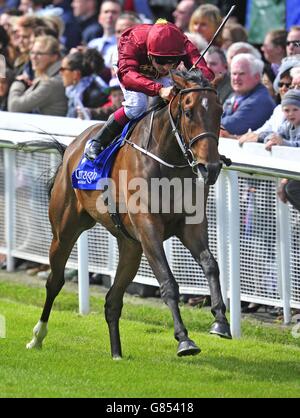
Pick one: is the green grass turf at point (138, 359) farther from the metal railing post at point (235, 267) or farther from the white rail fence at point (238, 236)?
the white rail fence at point (238, 236)

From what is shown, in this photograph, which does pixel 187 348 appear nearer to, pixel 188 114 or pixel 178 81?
pixel 188 114

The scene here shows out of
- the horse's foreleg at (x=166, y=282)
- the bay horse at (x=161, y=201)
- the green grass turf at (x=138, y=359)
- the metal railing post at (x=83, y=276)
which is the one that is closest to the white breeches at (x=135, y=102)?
the bay horse at (x=161, y=201)

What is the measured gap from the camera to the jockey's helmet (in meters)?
7.50

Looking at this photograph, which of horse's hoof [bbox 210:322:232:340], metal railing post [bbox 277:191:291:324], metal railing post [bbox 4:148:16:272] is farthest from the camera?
metal railing post [bbox 4:148:16:272]

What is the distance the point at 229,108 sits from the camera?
9.96 metres

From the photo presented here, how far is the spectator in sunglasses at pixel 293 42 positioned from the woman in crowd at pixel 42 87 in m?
2.33

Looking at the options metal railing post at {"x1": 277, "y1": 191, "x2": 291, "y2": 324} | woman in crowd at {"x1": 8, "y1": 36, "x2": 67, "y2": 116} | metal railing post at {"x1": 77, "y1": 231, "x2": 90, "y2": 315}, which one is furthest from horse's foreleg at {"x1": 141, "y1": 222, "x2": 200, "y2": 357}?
woman in crowd at {"x1": 8, "y1": 36, "x2": 67, "y2": 116}

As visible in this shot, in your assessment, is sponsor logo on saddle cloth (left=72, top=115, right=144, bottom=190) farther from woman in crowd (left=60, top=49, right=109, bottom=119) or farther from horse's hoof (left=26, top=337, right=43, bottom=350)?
woman in crowd (left=60, top=49, right=109, bottom=119)

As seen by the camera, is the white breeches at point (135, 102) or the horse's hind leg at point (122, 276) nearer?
the white breeches at point (135, 102)

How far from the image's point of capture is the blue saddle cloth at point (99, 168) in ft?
26.0

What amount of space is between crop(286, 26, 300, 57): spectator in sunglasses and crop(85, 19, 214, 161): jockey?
2492 mm

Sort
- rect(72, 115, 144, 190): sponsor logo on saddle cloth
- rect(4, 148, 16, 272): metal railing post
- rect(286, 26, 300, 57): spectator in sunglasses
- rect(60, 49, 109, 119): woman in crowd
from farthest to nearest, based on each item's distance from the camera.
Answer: rect(60, 49, 109, 119): woman in crowd < rect(4, 148, 16, 272): metal railing post < rect(286, 26, 300, 57): spectator in sunglasses < rect(72, 115, 144, 190): sponsor logo on saddle cloth

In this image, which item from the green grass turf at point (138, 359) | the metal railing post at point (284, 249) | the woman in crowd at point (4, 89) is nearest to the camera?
the green grass turf at point (138, 359)
